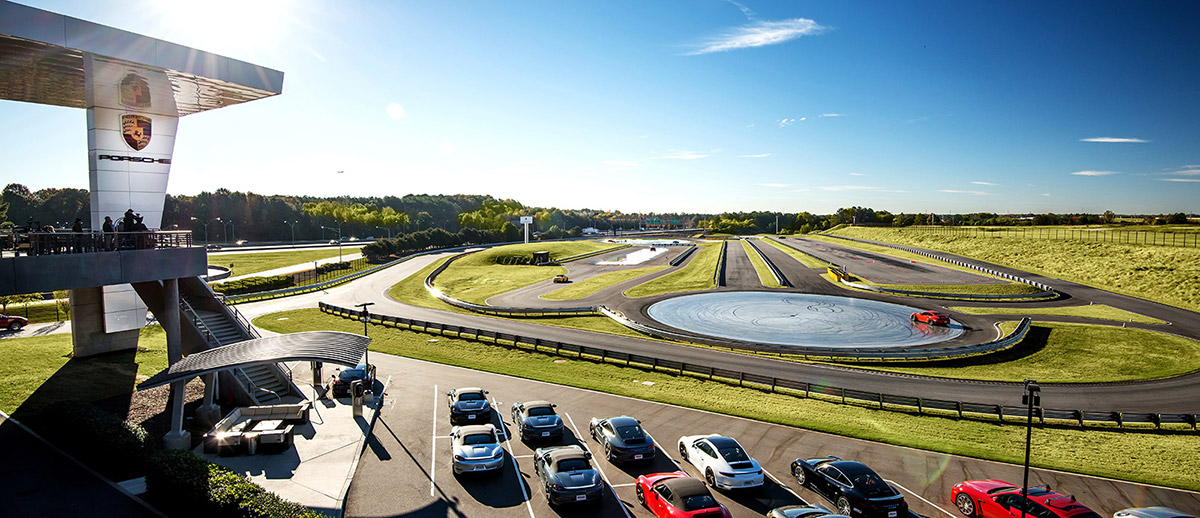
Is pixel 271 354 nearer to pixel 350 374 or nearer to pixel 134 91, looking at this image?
pixel 350 374

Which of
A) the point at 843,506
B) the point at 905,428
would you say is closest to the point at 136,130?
the point at 843,506

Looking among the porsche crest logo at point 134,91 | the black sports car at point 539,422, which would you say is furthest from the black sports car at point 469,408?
the porsche crest logo at point 134,91

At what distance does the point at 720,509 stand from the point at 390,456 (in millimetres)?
11695

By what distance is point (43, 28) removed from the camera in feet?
58.8

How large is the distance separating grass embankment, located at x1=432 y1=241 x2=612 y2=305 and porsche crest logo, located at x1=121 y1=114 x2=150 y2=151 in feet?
117

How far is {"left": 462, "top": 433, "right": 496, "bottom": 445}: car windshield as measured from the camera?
1788 centimetres

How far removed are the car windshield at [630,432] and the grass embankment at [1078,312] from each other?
44.3 m

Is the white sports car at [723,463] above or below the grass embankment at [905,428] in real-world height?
above

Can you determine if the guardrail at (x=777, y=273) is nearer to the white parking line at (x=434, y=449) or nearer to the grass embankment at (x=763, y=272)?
the grass embankment at (x=763, y=272)

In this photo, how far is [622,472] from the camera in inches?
706

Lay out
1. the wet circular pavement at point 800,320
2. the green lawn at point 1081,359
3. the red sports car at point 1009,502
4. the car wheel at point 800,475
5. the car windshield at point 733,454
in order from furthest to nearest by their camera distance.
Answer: the wet circular pavement at point 800,320, the green lawn at point 1081,359, the car wheel at point 800,475, the car windshield at point 733,454, the red sports car at point 1009,502

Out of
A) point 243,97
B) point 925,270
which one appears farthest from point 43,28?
point 925,270

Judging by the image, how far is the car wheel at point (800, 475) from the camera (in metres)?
16.8

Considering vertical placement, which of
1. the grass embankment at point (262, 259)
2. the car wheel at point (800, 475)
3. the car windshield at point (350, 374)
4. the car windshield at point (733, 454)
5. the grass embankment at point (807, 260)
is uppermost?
the grass embankment at point (807, 260)
